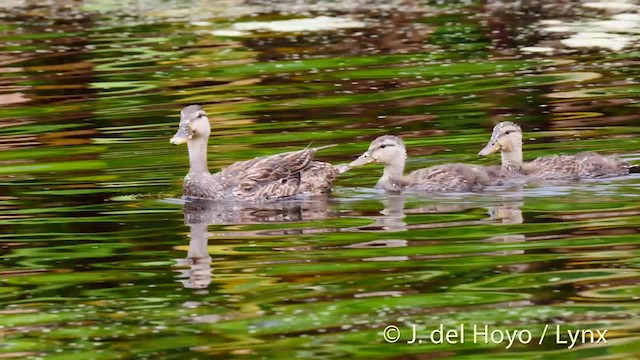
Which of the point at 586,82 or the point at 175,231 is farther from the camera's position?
the point at 586,82

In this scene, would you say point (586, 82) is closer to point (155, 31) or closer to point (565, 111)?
point (565, 111)

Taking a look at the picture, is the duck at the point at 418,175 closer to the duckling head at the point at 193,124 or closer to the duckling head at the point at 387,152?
the duckling head at the point at 387,152

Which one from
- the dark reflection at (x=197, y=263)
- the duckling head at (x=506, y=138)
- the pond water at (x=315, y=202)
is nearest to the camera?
the pond water at (x=315, y=202)

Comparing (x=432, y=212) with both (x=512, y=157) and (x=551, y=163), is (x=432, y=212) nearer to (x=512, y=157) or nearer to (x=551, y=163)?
(x=551, y=163)

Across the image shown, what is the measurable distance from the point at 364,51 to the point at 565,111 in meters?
5.13

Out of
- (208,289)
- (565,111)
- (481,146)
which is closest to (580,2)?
(565,111)

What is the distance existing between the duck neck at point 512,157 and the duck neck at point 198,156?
87.0 inches

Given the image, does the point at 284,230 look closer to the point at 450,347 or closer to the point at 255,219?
the point at 255,219

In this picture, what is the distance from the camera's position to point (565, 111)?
14.8 metres

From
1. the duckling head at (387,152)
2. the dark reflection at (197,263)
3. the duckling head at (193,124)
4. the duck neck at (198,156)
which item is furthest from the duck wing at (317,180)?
the dark reflection at (197,263)

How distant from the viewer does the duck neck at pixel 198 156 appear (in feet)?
40.3

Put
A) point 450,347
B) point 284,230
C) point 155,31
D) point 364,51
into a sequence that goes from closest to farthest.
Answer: point 450,347
point 284,230
point 364,51
point 155,31

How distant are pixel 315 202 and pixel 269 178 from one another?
18.2 inches

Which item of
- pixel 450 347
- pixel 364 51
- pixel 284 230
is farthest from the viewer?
pixel 364 51
